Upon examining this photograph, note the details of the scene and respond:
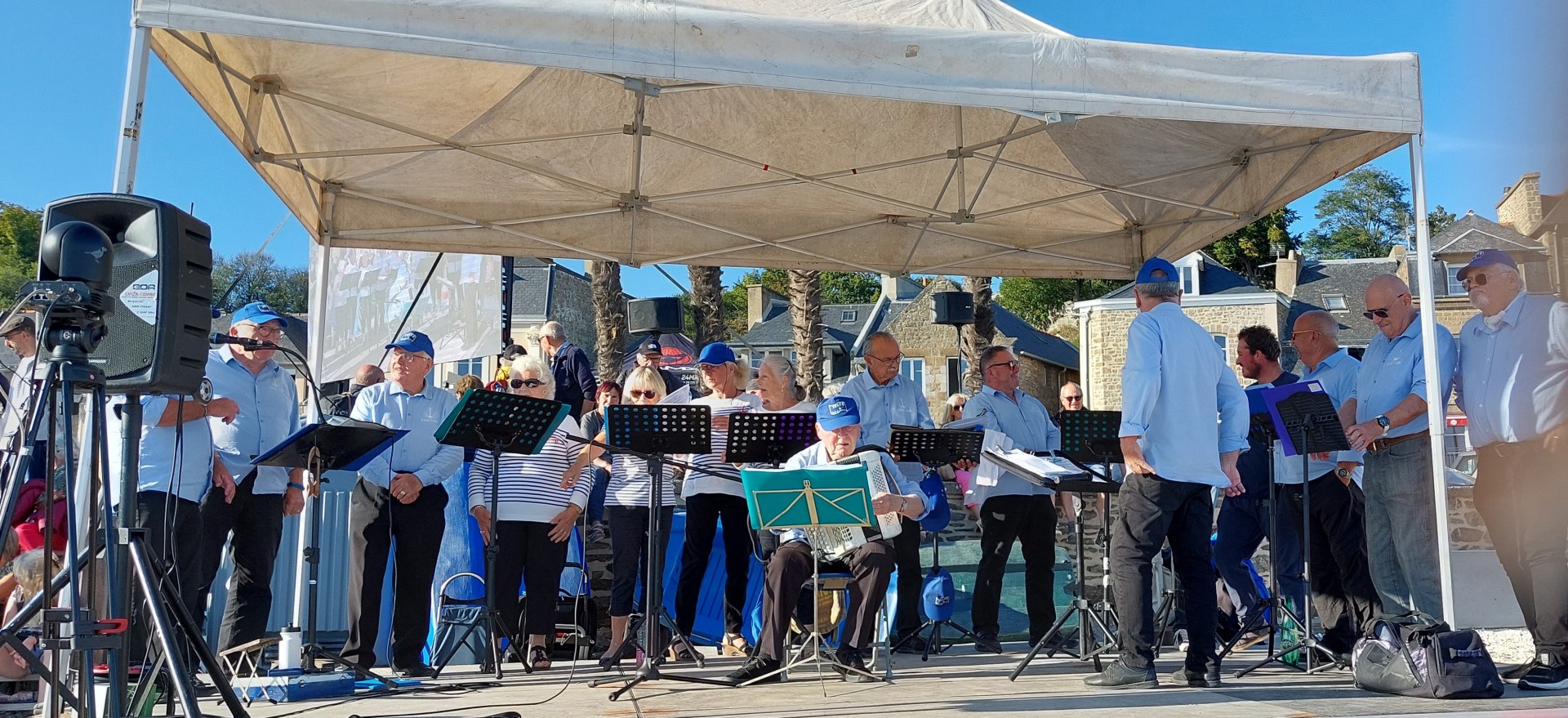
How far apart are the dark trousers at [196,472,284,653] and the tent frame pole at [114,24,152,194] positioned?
2321 mm

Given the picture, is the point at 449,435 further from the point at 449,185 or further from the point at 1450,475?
the point at 1450,475

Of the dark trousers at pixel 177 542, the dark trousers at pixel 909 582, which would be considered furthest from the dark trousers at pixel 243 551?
the dark trousers at pixel 909 582

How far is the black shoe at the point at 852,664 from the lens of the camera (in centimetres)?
656

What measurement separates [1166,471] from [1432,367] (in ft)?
4.86

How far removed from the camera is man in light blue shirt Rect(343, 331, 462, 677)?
23.1 feet

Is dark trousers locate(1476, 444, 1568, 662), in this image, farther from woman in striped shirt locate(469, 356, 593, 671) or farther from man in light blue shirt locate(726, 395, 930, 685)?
woman in striped shirt locate(469, 356, 593, 671)

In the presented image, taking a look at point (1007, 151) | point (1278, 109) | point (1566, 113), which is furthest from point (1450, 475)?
point (1566, 113)

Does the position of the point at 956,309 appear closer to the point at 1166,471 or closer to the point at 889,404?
the point at 889,404

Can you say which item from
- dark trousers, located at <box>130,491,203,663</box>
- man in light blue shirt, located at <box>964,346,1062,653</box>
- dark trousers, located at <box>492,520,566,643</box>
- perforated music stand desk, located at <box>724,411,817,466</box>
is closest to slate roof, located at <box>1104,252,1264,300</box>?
man in light blue shirt, located at <box>964,346,1062,653</box>

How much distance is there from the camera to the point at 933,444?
287 inches

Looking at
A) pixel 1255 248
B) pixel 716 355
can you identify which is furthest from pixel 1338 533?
pixel 1255 248

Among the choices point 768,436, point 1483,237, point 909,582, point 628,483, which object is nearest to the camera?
point 1483,237

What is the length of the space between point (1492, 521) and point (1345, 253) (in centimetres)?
6817

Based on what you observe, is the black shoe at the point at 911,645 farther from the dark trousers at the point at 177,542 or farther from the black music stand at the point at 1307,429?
the dark trousers at the point at 177,542
